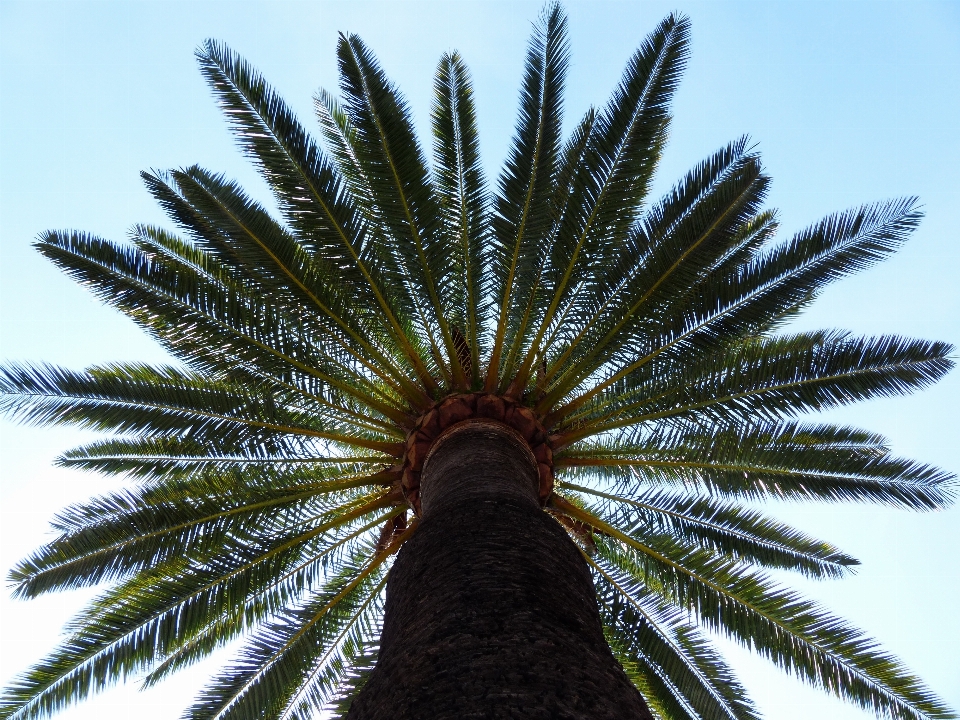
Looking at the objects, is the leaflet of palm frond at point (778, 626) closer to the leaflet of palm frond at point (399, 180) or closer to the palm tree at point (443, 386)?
the palm tree at point (443, 386)

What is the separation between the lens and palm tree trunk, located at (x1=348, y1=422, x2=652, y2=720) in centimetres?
296

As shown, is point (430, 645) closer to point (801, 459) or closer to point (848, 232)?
point (801, 459)

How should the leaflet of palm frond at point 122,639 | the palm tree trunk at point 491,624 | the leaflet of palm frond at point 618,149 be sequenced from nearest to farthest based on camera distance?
1. the palm tree trunk at point 491,624
2. the leaflet of palm frond at point 122,639
3. the leaflet of palm frond at point 618,149

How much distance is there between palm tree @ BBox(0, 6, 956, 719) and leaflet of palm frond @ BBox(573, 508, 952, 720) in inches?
0.9

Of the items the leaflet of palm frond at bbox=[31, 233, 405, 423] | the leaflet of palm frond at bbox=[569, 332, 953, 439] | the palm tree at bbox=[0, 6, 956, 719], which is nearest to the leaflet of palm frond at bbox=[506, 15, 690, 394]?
the palm tree at bbox=[0, 6, 956, 719]

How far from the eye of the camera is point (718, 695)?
775 centimetres

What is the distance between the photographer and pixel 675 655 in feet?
25.5

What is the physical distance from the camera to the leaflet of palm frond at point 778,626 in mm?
6969

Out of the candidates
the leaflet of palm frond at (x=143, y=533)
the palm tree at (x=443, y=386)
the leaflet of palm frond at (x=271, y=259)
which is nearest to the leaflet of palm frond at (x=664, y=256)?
the palm tree at (x=443, y=386)

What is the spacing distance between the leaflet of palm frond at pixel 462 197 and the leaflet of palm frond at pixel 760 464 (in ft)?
5.25

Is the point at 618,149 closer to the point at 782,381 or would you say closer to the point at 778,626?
the point at 782,381

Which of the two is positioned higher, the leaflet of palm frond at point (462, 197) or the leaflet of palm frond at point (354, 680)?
the leaflet of palm frond at point (462, 197)

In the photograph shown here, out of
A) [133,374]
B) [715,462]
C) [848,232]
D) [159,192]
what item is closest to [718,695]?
[715,462]

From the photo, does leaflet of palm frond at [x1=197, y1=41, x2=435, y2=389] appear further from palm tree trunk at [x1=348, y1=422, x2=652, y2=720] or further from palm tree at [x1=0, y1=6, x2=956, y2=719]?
palm tree trunk at [x1=348, y1=422, x2=652, y2=720]
